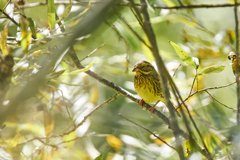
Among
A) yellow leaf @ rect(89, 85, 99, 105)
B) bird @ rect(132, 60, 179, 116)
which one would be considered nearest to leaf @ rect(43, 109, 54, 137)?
yellow leaf @ rect(89, 85, 99, 105)

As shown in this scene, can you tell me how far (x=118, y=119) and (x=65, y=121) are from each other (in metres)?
0.53

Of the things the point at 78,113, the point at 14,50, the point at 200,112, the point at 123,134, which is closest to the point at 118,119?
the point at 123,134

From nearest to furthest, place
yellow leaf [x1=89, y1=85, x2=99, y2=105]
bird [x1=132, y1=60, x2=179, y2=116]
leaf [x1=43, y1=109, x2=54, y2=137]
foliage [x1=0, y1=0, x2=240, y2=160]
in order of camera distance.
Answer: foliage [x1=0, y1=0, x2=240, y2=160] < leaf [x1=43, y1=109, x2=54, y2=137] < yellow leaf [x1=89, y1=85, x2=99, y2=105] < bird [x1=132, y1=60, x2=179, y2=116]

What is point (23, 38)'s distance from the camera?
1771mm

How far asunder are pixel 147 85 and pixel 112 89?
569mm

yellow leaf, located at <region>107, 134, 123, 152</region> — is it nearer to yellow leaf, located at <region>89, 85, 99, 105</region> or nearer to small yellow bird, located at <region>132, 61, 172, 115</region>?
yellow leaf, located at <region>89, 85, 99, 105</region>

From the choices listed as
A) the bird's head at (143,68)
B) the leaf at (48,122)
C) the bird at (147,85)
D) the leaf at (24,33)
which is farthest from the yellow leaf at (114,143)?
the leaf at (24,33)

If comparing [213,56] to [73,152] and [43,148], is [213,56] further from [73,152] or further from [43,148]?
[43,148]

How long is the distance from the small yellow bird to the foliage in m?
0.11

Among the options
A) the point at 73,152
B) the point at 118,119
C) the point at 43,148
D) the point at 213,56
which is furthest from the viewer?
the point at 213,56

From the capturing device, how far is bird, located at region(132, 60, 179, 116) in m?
3.50

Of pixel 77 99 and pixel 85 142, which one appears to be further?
pixel 77 99

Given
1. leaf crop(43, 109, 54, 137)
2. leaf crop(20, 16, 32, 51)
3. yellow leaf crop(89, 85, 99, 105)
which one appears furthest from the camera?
yellow leaf crop(89, 85, 99, 105)

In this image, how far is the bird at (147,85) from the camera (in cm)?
350
